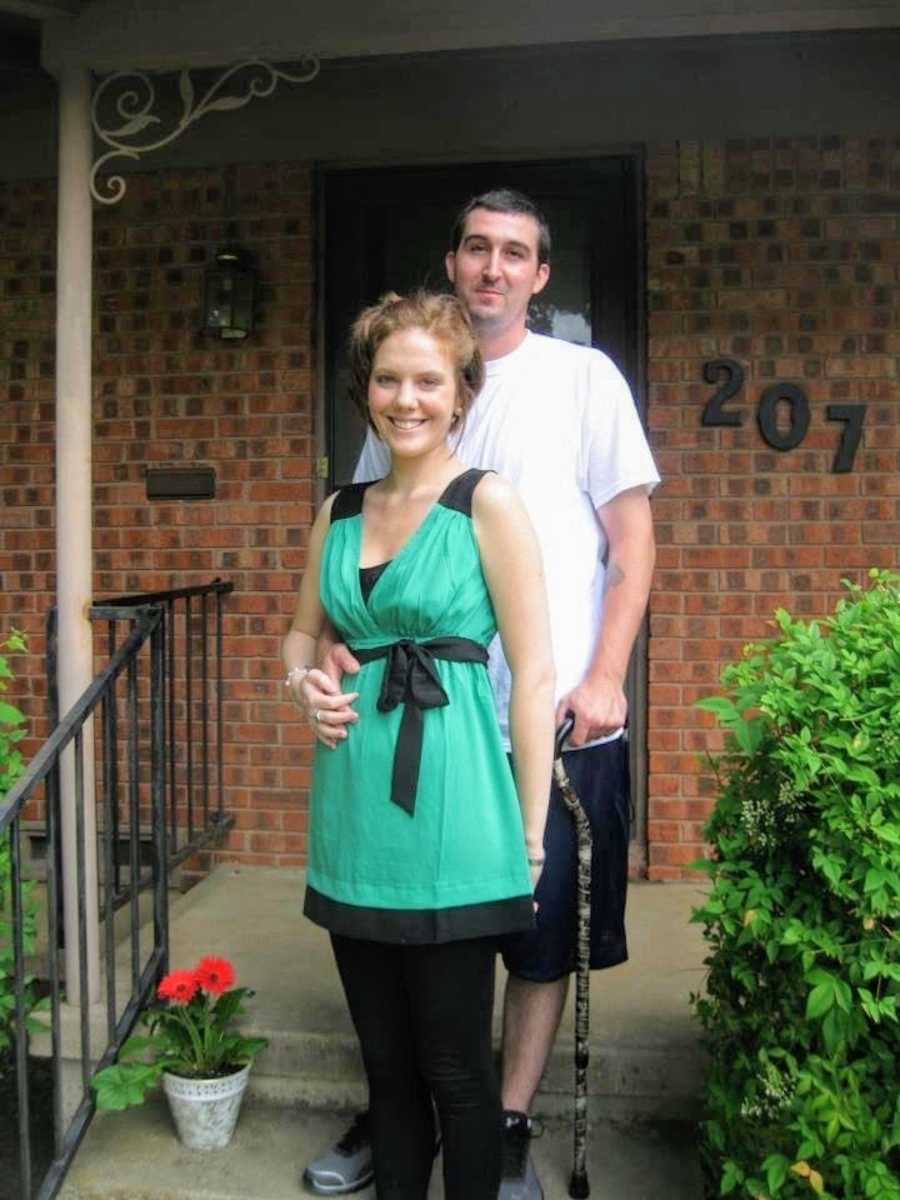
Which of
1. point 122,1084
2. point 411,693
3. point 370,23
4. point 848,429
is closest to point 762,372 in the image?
point 848,429

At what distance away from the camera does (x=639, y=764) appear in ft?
13.7

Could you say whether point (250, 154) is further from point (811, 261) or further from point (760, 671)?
point (760, 671)

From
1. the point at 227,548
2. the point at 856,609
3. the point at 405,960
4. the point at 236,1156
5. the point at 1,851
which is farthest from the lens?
the point at 227,548

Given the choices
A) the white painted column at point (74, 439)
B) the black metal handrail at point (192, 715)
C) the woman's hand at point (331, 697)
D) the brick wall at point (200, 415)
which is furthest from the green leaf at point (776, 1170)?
the brick wall at point (200, 415)

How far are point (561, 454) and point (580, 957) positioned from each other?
1013 millimetres

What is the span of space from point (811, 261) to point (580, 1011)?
2703 mm

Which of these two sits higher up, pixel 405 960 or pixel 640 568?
pixel 640 568

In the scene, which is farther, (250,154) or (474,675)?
(250,154)

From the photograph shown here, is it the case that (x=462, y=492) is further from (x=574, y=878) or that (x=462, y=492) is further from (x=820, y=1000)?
(x=820, y=1000)

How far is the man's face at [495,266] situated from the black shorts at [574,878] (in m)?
0.90

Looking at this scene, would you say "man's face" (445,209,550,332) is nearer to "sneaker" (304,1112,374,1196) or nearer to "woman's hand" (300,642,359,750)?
"woman's hand" (300,642,359,750)

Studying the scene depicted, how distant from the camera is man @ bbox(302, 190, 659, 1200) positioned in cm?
233

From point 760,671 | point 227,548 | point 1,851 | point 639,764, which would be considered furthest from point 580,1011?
point 227,548

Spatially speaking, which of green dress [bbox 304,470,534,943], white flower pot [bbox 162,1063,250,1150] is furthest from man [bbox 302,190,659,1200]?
white flower pot [bbox 162,1063,250,1150]
